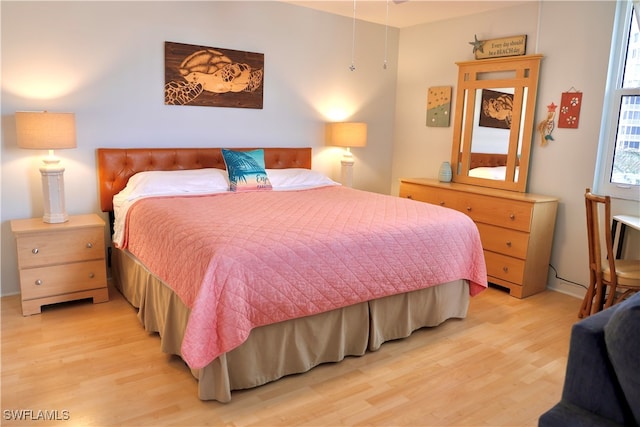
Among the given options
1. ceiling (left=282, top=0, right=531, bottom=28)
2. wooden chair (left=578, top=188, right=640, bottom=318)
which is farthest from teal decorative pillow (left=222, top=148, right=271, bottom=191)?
wooden chair (left=578, top=188, right=640, bottom=318)

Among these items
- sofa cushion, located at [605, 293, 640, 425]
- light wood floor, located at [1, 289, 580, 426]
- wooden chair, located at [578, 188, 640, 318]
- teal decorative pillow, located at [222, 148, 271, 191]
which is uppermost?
teal decorative pillow, located at [222, 148, 271, 191]

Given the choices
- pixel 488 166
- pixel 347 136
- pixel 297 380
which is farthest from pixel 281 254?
pixel 488 166

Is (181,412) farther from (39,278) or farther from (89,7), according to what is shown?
(89,7)

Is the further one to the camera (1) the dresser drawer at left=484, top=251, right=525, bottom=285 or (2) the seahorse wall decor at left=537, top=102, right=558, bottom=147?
(2) the seahorse wall decor at left=537, top=102, right=558, bottom=147

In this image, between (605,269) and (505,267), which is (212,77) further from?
(605,269)

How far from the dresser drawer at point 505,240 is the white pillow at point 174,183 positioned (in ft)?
6.95

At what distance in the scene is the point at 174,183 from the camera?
336 centimetres

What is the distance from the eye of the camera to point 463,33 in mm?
4371

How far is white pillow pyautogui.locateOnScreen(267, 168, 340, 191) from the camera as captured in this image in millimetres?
3812

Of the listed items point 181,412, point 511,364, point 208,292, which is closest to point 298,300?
point 208,292

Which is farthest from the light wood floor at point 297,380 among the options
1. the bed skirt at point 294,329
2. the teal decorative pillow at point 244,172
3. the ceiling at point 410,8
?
the ceiling at point 410,8

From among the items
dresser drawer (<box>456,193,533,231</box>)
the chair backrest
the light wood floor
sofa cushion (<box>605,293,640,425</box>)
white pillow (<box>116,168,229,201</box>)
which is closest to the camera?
sofa cushion (<box>605,293,640,425</box>)

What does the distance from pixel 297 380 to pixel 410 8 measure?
3352 mm

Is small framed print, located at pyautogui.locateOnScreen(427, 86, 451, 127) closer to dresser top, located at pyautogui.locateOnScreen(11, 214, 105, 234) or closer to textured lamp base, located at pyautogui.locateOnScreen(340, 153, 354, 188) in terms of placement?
textured lamp base, located at pyautogui.locateOnScreen(340, 153, 354, 188)
